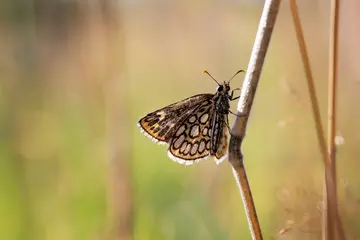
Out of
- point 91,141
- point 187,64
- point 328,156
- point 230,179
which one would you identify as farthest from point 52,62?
point 328,156

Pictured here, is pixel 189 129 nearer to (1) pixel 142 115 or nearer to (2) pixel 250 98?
(2) pixel 250 98

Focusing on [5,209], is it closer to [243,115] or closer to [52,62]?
[52,62]

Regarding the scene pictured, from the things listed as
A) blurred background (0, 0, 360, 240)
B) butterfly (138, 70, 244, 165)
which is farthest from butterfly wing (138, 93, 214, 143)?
blurred background (0, 0, 360, 240)

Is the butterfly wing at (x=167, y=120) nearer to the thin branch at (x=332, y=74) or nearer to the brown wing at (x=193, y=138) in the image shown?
the brown wing at (x=193, y=138)

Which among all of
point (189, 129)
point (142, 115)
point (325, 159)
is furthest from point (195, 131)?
point (142, 115)

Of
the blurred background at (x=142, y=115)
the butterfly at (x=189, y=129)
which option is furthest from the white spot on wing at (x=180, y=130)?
the blurred background at (x=142, y=115)

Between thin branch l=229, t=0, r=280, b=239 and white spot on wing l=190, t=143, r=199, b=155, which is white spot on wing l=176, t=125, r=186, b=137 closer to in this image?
white spot on wing l=190, t=143, r=199, b=155
